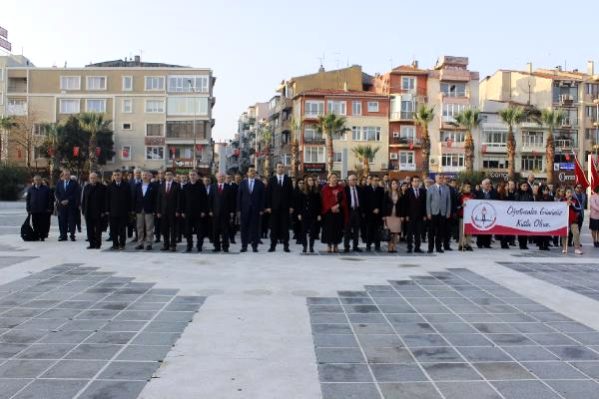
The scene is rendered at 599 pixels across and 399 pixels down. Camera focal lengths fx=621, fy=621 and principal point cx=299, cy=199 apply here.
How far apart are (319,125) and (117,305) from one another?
55.7 metres

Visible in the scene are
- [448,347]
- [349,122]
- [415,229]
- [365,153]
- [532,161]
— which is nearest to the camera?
[448,347]

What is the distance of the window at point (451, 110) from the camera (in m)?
67.9

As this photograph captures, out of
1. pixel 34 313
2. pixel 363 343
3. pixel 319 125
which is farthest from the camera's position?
pixel 319 125

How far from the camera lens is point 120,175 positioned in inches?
581

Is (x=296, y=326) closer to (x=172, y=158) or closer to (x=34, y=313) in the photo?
(x=34, y=313)

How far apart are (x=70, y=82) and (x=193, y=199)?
57.3m

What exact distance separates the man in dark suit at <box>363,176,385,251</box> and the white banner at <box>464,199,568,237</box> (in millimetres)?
2470

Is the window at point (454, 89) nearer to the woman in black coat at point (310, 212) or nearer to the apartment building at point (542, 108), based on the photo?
the apartment building at point (542, 108)

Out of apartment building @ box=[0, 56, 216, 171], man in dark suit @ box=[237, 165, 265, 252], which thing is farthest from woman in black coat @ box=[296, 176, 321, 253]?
apartment building @ box=[0, 56, 216, 171]

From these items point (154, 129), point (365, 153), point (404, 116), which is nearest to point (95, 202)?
point (365, 153)

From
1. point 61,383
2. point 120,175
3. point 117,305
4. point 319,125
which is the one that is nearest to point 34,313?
point 117,305

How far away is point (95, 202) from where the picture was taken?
14.9 m

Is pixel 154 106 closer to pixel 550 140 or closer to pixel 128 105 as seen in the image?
pixel 128 105

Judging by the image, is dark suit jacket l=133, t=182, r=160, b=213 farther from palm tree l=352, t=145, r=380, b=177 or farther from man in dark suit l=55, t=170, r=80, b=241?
palm tree l=352, t=145, r=380, b=177
